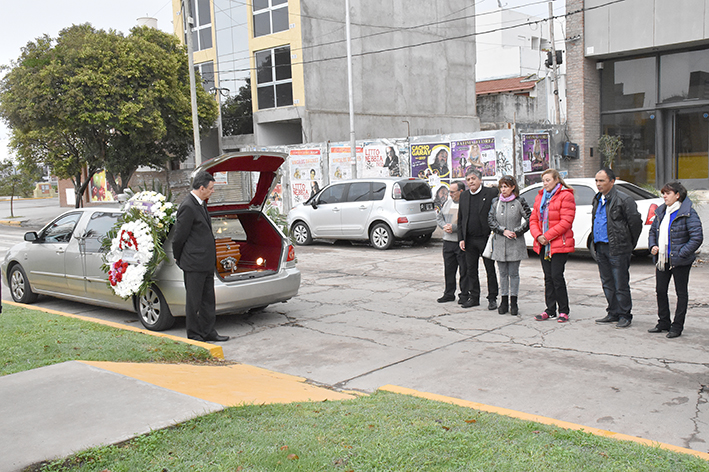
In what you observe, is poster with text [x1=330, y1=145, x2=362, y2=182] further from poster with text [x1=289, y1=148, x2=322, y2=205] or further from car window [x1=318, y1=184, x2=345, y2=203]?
car window [x1=318, y1=184, x2=345, y2=203]

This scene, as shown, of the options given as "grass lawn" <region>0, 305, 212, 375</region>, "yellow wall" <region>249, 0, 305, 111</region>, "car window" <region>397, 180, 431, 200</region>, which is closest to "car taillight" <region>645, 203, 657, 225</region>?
"grass lawn" <region>0, 305, 212, 375</region>

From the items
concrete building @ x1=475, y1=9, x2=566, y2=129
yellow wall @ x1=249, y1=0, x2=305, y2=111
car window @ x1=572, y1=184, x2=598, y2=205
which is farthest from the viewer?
concrete building @ x1=475, y1=9, x2=566, y2=129

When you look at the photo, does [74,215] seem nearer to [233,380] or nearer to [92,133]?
[233,380]

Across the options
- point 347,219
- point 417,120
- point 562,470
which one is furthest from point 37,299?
point 417,120

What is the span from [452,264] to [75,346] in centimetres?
530

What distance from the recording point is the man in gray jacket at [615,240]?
24.6ft

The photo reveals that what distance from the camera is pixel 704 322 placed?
25.1ft

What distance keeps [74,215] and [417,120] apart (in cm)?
2482

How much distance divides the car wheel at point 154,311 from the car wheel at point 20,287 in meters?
3.00

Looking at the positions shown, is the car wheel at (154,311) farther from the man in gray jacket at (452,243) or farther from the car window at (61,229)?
the man in gray jacket at (452,243)

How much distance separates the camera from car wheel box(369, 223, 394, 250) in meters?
15.9

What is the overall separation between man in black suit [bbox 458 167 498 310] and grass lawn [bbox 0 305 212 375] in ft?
13.2

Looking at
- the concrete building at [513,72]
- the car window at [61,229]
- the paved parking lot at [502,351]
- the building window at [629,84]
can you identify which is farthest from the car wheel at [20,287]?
the concrete building at [513,72]

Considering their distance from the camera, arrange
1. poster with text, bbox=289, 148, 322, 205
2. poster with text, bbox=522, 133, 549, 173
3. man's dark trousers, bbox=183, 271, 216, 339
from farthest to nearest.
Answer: poster with text, bbox=289, 148, 322, 205 < poster with text, bbox=522, 133, 549, 173 < man's dark trousers, bbox=183, 271, 216, 339
